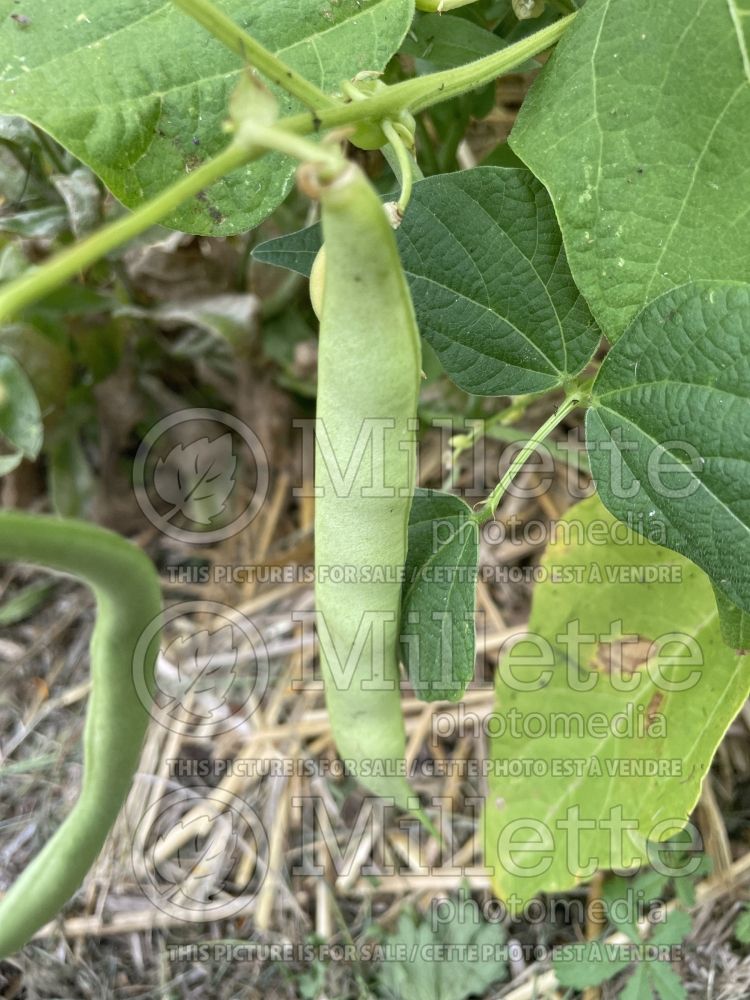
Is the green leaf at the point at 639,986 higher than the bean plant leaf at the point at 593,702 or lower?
lower

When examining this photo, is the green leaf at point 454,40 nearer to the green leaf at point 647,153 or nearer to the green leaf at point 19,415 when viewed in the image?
the green leaf at point 647,153

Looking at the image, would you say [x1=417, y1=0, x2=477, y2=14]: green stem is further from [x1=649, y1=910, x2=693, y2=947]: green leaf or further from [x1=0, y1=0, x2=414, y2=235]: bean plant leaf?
[x1=649, y1=910, x2=693, y2=947]: green leaf

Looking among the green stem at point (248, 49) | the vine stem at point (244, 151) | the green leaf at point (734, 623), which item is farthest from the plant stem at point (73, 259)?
the green leaf at point (734, 623)

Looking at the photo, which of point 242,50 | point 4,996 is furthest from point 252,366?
point 4,996

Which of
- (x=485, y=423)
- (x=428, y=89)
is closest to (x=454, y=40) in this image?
(x=428, y=89)

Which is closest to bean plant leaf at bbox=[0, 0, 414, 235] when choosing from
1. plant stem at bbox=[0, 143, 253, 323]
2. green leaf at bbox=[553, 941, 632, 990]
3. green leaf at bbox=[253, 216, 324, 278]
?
green leaf at bbox=[253, 216, 324, 278]

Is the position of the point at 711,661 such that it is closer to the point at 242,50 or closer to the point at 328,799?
the point at 328,799

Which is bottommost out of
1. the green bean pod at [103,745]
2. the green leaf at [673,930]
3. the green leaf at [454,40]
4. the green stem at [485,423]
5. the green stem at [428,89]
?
the green leaf at [673,930]

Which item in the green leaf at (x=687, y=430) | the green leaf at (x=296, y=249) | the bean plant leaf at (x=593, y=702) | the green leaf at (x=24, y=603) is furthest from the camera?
the green leaf at (x=24, y=603)
